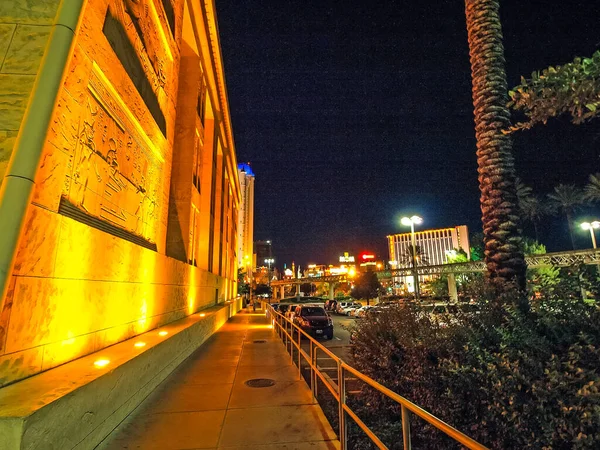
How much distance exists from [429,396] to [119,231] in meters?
7.08

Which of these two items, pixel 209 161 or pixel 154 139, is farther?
pixel 209 161

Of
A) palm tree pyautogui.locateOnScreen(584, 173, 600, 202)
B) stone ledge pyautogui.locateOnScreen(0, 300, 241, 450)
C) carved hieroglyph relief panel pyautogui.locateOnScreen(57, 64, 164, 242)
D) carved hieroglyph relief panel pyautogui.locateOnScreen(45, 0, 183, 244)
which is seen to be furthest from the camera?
palm tree pyautogui.locateOnScreen(584, 173, 600, 202)

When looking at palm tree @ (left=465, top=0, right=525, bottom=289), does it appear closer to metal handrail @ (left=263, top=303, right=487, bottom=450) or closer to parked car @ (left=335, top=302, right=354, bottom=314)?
metal handrail @ (left=263, top=303, right=487, bottom=450)

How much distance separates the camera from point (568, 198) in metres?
59.4

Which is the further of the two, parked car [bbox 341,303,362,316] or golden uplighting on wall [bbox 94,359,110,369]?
parked car [bbox 341,303,362,316]

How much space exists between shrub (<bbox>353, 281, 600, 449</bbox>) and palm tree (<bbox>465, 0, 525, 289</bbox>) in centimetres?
313

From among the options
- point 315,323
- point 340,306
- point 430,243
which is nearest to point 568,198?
point 340,306

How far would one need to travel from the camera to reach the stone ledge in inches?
118

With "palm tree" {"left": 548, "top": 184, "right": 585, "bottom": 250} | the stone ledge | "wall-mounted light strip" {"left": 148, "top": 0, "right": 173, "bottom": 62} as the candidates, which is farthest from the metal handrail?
"palm tree" {"left": 548, "top": 184, "right": 585, "bottom": 250}

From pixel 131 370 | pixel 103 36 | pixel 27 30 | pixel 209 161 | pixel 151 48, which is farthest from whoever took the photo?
pixel 209 161

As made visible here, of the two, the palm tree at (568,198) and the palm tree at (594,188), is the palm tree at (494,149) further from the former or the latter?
the palm tree at (568,198)

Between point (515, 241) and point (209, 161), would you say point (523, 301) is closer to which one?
point (515, 241)

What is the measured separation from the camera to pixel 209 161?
20.9m

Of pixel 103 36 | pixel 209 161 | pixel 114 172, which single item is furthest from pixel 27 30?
pixel 209 161
